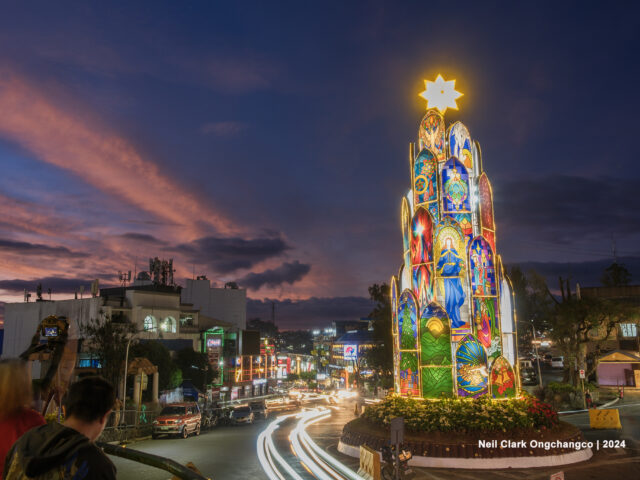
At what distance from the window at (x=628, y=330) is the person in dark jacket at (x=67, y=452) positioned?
68.5m

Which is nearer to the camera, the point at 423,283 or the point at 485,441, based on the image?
the point at 485,441

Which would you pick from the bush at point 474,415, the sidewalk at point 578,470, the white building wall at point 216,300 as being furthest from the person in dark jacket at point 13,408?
the white building wall at point 216,300

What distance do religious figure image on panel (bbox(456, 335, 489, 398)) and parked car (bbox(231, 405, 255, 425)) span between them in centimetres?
1978

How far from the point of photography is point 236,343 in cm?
8281

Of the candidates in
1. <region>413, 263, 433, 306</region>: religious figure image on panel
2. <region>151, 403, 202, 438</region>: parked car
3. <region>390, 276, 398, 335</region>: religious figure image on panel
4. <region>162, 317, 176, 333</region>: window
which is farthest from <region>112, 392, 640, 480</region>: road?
<region>162, 317, 176, 333</region>: window

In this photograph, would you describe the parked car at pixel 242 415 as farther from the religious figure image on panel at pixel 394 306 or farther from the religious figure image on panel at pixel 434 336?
the religious figure image on panel at pixel 434 336

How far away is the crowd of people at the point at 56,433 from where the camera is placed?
2.88 metres

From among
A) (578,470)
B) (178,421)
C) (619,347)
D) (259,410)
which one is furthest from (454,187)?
(619,347)

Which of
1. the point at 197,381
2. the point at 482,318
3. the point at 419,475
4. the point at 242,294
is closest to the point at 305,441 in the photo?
the point at 419,475

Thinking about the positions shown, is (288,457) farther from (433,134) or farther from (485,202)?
(433,134)

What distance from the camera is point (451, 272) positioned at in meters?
22.3

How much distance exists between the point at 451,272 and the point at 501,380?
16.9 ft

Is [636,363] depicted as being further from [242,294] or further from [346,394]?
[242,294]

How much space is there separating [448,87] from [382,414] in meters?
15.9
